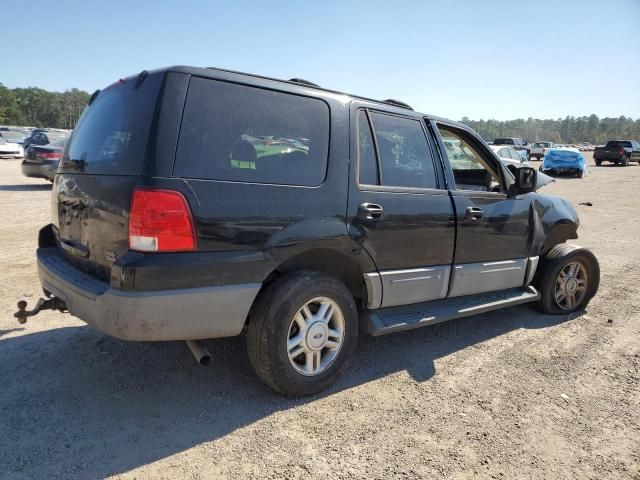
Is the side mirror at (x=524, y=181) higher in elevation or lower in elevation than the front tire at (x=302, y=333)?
higher

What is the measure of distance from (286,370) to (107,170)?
5.30ft

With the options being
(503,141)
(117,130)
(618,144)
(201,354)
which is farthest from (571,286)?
(618,144)

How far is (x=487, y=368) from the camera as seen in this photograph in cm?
362

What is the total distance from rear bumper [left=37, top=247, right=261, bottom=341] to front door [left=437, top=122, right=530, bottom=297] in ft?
6.39

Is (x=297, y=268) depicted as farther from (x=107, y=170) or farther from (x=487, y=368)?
(x=487, y=368)

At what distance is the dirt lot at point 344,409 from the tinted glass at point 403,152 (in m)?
1.42

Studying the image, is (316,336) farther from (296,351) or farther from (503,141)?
(503,141)

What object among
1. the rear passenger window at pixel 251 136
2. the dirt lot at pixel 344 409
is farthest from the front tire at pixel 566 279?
the rear passenger window at pixel 251 136

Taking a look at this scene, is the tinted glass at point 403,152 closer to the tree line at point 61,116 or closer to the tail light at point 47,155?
the tail light at point 47,155

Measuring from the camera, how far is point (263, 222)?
2.75 metres

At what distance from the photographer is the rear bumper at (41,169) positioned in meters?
12.7

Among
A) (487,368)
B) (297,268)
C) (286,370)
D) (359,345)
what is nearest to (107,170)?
(297,268)

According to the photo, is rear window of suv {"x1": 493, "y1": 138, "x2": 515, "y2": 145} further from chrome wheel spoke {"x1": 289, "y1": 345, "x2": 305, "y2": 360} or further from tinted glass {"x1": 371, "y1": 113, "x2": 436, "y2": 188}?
chrome wheel spoke {"x1": 289, "y1": 345, "x2": 305, "y2": 360}

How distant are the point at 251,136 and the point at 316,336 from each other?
4.37ft
